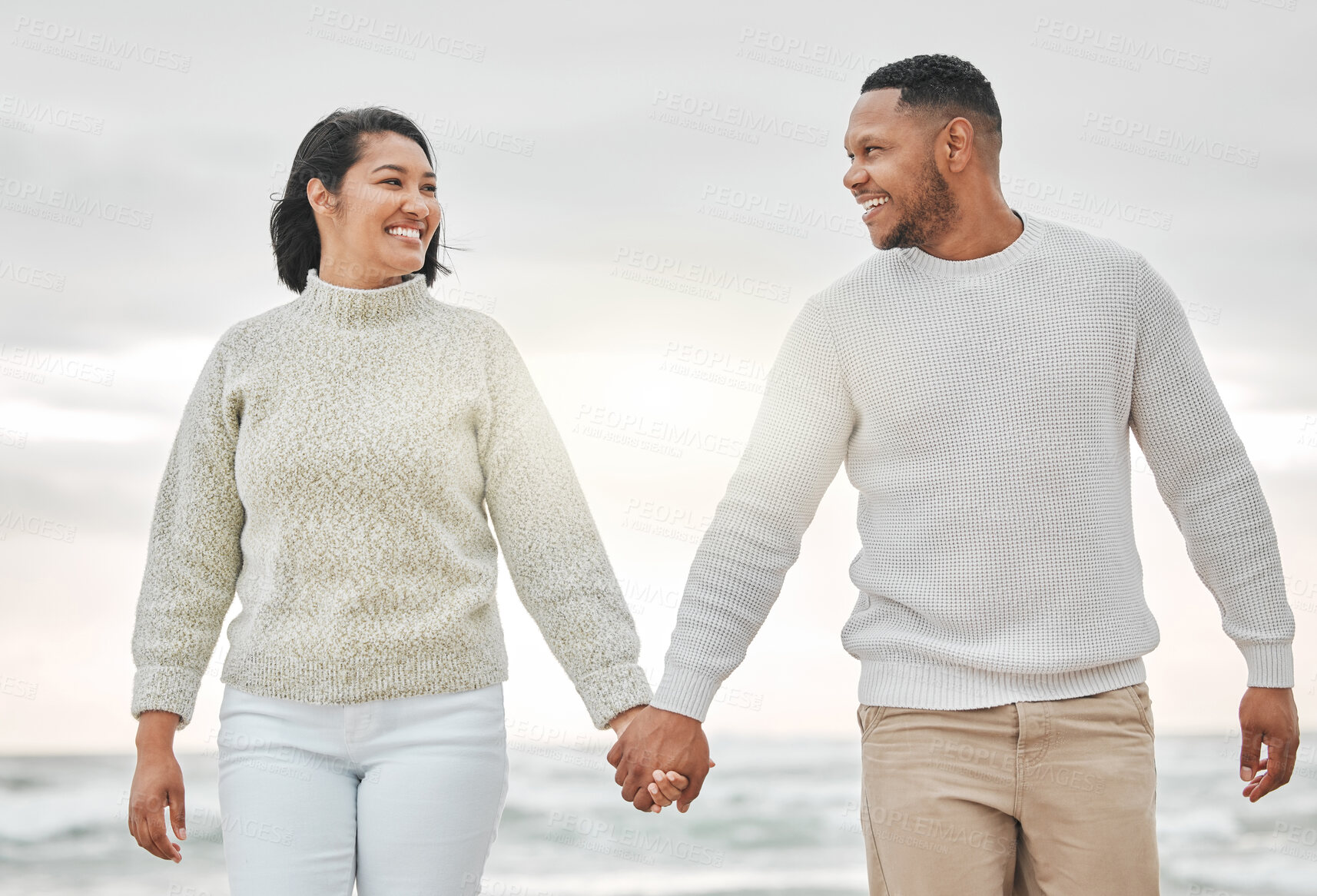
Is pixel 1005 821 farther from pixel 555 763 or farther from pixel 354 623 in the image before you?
pixel 555 763

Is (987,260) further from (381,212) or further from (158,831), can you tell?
(158,831)

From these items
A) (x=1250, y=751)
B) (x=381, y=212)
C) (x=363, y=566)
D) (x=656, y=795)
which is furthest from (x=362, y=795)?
(x=1250, y=751)

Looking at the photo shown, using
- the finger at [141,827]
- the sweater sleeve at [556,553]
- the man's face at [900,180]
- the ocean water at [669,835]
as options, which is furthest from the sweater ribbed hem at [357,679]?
the ocean water at [669,835]

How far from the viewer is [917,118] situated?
217 cm

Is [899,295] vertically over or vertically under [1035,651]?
over

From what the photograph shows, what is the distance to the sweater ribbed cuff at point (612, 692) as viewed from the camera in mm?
2154

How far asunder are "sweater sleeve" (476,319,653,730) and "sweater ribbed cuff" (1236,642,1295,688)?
1.04 meters

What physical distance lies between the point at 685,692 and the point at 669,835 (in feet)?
19.3

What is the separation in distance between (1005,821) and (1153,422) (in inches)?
28.5

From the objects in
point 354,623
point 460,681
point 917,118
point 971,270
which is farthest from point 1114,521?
point 354,623

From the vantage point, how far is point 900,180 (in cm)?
216

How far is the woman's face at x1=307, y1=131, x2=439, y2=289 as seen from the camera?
7.43ft

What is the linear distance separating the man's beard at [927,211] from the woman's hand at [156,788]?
1.54 metres

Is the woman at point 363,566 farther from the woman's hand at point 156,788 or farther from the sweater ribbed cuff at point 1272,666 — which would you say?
the sweater ribbed cuff at point 1272,666
